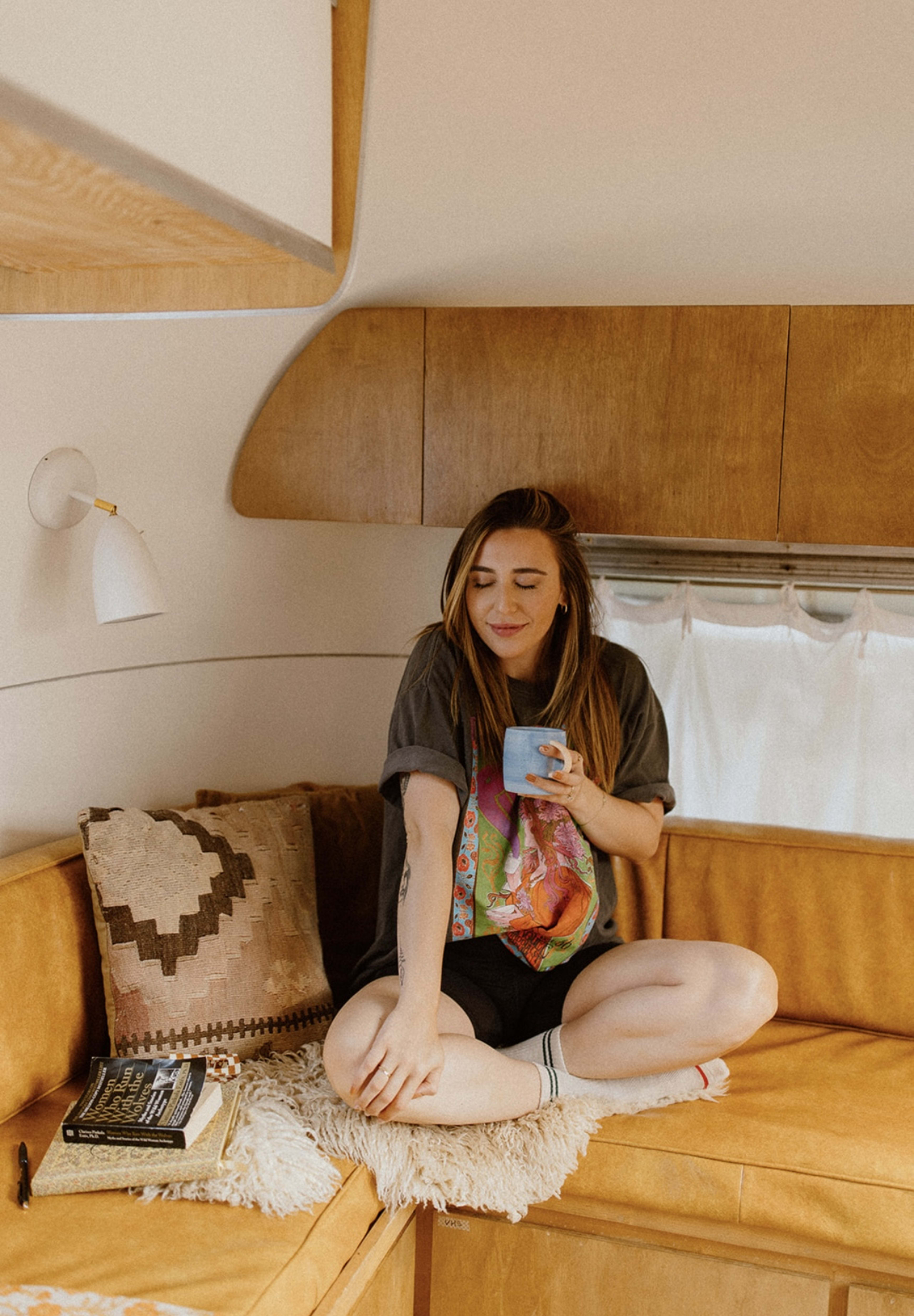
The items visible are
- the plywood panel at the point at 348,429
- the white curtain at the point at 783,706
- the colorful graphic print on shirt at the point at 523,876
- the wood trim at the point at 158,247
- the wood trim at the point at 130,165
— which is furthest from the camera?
the white curtain at the point at 783,706

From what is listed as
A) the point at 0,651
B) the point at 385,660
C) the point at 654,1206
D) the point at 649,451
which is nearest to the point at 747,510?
the point at 649,451

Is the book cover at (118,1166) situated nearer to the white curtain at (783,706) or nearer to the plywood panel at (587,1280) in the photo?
the plywood panel at (587,1280)

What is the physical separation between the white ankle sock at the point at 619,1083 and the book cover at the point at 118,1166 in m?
0.53

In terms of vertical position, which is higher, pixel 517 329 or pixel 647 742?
pixel 517 329

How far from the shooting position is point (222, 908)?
75.9 inches

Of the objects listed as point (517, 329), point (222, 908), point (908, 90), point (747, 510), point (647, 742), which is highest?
point (908, 90)

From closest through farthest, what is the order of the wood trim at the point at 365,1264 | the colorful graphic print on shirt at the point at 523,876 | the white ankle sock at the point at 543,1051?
the wood trim at the point at 365,1264
the white ankle sock at the point at 543,1051
the colorful graphic print on shirt at the point at 523,876

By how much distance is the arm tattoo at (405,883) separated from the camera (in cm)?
188

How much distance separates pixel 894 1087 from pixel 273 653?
162cm

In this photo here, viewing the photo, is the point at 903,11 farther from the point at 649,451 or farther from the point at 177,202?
the point at 177,202

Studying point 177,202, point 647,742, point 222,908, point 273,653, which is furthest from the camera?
point 273,653

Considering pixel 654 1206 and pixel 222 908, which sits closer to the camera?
pixel 654 1206

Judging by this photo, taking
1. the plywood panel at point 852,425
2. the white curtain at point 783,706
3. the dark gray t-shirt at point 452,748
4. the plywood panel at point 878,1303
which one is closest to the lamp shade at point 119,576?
the dark gray t-shirt at point 452,748

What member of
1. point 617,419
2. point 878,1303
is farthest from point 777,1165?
point 617,419
